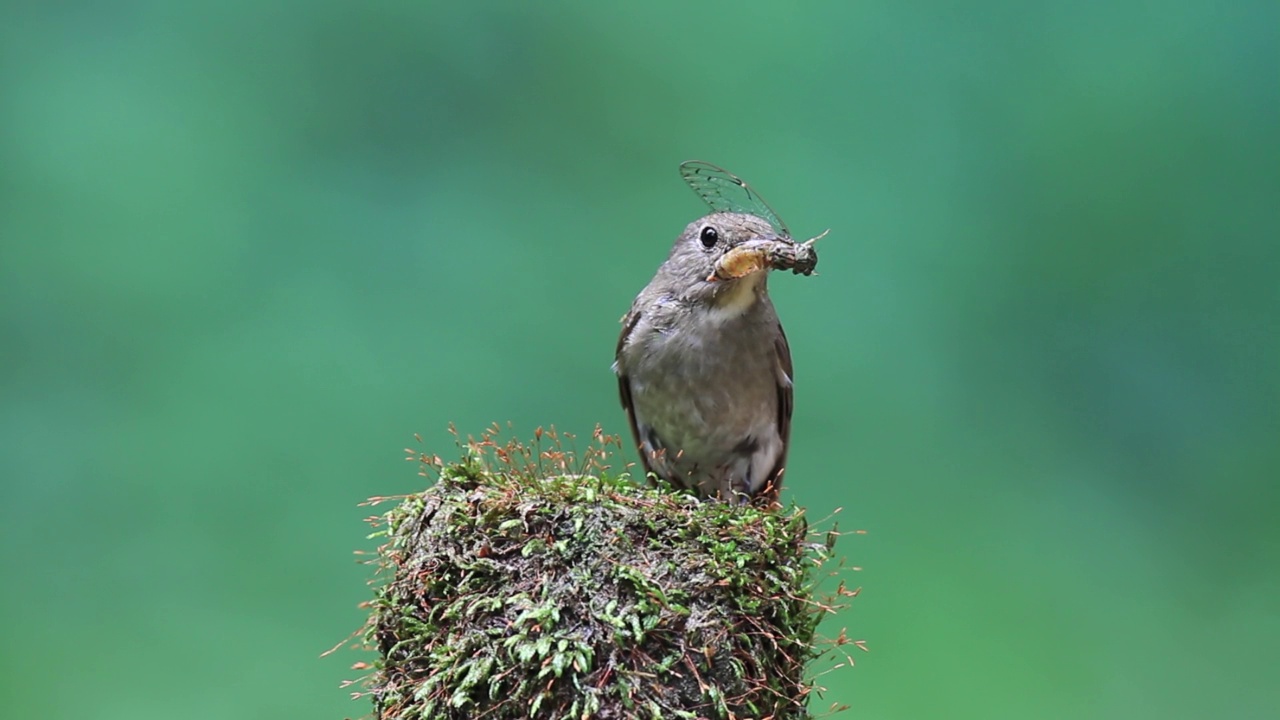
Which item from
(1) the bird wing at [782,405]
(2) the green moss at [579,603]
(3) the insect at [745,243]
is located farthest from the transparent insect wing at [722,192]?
(2) the green moss at [579,603]

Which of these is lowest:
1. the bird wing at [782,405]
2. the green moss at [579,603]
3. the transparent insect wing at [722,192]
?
the green moss at [579,603]

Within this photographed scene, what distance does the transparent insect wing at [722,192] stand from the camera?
371cm

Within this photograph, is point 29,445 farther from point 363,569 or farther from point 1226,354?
point 1226,354

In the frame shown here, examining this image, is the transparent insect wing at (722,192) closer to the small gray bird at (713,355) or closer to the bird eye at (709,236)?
the small gray bird at (713,355)

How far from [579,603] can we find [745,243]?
4.91 feet

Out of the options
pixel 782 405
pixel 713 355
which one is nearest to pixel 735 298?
pixel 713 355

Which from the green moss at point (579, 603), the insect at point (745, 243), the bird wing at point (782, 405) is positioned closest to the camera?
the green moss at point (579, 603)

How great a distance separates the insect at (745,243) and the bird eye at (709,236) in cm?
10

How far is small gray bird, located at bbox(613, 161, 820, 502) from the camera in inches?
144

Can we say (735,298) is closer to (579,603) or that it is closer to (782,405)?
→ (782,405)

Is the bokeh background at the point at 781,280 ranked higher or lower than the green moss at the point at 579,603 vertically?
higher

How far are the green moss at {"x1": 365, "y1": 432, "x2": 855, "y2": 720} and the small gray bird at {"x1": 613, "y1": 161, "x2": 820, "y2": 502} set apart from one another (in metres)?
1.02

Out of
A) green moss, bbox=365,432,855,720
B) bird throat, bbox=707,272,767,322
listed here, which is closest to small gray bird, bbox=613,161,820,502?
bird throat, bbox=707,272,767,322

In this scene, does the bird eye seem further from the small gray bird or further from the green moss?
the green moss
